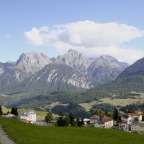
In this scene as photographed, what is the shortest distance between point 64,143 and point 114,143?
13100 millimetres

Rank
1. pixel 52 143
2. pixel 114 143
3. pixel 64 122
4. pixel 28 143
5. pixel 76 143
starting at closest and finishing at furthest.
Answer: pixel 28 143 → pixel 52 143 → pixel 76 143 → pixel 114 143 → pixel 64 122

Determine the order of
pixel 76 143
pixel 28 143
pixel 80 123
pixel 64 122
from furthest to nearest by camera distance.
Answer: pixel 80 123 → pixel 64 122 → pixel 76 143 → pixel 28 143

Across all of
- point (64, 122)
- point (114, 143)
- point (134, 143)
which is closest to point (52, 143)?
point (114, 143)

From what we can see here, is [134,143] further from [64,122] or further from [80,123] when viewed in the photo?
[80,123]

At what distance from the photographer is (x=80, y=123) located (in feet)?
616

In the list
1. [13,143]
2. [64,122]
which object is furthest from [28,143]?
[64,122]

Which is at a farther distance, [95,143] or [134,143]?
[134,143]

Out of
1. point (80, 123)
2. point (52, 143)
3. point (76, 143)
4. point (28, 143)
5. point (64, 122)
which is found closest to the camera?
point (28, 143)

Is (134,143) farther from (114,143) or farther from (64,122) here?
(64,122)

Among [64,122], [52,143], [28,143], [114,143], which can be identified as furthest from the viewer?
[64,122]

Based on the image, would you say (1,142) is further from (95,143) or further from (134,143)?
(134,143)

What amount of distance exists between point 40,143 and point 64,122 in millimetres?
103216

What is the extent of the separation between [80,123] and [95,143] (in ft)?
410

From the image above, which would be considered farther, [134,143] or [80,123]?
[80,123]
